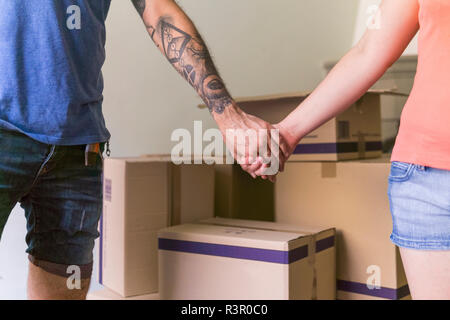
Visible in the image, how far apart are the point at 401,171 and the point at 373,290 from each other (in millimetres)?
929

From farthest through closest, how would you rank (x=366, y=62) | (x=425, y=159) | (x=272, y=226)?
(x=272, y=226), (x=366, y=62), (x=425, y=159)

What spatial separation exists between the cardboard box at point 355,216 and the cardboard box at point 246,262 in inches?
2.9

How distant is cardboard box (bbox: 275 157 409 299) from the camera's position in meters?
1.58

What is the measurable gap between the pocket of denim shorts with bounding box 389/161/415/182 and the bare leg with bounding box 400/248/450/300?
0.39ft

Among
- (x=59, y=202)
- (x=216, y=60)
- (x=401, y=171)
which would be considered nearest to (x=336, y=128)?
(x=216, y=60)

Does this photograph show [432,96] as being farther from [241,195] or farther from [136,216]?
[241,195]

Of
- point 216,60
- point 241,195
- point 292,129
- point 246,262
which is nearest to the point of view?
point 292,129

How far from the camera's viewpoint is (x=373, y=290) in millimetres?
1596

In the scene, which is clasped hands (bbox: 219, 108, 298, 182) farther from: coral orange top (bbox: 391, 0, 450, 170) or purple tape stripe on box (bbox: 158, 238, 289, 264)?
coral orange top (bbox: 391, 0, 450, 170)

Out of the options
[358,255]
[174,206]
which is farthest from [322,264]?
[174,206]

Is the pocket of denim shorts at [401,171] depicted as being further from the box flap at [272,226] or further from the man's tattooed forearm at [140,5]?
the man's tattooed forearm at [140,5]

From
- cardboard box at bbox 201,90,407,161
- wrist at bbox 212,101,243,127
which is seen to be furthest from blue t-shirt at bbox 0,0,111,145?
cardboard box at bbox 201,90,407,161

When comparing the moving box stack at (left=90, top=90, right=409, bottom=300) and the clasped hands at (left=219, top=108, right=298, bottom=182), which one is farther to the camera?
the moving box stack at (left=90, top=90, right=409, bottom=300)

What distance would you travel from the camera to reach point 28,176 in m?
0.93
